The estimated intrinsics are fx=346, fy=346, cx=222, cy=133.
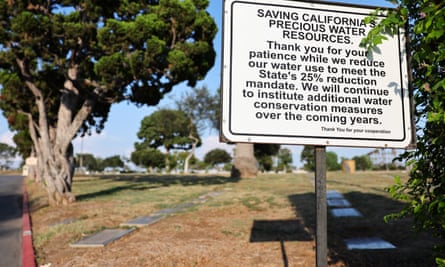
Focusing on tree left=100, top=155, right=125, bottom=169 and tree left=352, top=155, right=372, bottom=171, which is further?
tree left=100, top=155, right=125, bottom=169

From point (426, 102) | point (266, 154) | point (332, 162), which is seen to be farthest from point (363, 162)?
point (426, 102)

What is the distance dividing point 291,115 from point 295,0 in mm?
934

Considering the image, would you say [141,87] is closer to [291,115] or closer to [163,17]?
[163,17]

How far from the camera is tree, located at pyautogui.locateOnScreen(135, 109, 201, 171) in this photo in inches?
2101

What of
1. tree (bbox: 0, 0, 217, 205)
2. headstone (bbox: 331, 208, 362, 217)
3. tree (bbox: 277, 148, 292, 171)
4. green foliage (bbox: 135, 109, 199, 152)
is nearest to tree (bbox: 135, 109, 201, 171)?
green foliage (bbox: 135, 109, 199, 152)

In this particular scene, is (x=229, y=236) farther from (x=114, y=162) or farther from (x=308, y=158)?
(x=114, y=162)

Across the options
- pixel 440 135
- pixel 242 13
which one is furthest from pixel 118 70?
pixel 440 135

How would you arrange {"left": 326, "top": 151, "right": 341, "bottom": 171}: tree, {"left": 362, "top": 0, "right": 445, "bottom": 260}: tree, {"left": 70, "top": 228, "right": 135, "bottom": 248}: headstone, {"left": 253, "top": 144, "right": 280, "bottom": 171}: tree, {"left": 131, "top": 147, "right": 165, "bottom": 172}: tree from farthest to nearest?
{"left": 131, "top": 147, "right": 165, "bottom": 172}: tree < {"left": 326, "top": 151, "right": 341, "bottom": 171}: tree < {"left": 253, "top": 144, "right": 280, "bottom": 171}: tree < {"left": 70, "top": 228, "right": 135, "bottom": 248}: headstone < {"left": 362, "top": 0, "right": 445, "bottom": 260}: tree

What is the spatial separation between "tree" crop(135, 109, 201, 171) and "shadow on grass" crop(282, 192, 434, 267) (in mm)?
38756

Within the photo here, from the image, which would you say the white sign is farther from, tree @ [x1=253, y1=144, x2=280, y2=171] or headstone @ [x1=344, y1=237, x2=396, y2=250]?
tree @ [x1=253, y1=144, x2=280, y2=171]

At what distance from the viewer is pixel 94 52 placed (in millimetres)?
14500

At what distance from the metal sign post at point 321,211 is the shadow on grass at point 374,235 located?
9.00ft

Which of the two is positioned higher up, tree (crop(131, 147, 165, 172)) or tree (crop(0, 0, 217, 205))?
tree (crop(0, 0, 217, 205))

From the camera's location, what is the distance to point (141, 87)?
15938 mm
